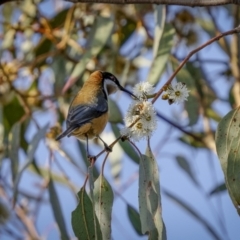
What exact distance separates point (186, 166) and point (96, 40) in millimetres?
567

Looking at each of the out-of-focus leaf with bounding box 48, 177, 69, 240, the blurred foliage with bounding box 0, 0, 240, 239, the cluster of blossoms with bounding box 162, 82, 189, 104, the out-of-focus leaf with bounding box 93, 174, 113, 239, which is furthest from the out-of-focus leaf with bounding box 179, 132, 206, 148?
the cluster of blossoms with bounding box 162, 82, 189, 104

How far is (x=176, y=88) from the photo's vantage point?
129 cm

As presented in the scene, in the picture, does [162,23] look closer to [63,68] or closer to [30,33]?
[63,68]

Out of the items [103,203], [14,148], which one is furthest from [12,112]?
[103,203]

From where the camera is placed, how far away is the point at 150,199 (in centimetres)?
133

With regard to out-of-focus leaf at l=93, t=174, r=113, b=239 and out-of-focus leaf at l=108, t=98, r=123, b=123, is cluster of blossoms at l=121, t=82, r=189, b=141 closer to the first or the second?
out-of-focus leaf at l=93, t=174, r=113, b=239

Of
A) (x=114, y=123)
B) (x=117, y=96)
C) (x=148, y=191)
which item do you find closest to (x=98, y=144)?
(x=117, y=96)

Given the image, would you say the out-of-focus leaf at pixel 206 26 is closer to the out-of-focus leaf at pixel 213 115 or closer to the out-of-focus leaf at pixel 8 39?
the out-of-focus leaf at pixel 213 115

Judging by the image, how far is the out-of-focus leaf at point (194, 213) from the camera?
2357 millimetres

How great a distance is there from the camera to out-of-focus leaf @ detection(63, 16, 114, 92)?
7.13 ft

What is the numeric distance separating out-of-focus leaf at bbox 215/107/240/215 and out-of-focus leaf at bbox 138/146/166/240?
0.43 ft

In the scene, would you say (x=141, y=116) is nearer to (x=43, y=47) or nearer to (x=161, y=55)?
(x=161, y=55)

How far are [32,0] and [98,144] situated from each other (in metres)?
0.64

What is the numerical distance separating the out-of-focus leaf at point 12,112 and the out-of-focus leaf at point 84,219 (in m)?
1.28
